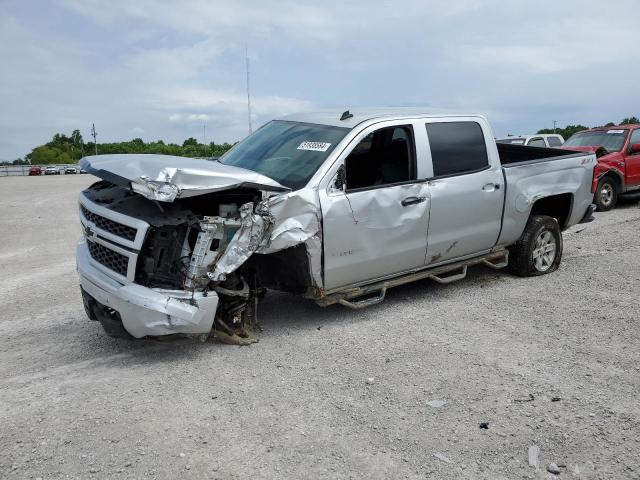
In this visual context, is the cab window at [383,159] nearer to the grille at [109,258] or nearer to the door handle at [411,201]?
the door handle at [411,201]

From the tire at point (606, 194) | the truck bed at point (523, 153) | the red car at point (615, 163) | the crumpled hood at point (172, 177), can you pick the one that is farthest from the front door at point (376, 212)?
the tire at point (606, 194)

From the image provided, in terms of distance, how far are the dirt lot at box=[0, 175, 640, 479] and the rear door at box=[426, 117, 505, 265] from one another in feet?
2.02

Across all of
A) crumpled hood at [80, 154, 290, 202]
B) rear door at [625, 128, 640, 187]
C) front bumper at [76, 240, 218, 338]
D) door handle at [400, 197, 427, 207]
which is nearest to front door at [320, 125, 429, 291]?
door handle at [400, 197, 427, 207]

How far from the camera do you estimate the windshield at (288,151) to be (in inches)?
201

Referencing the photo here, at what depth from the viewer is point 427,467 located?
10.5 feet

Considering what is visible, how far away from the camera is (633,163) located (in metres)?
12.5

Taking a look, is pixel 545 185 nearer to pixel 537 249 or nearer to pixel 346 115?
pixel 537 249

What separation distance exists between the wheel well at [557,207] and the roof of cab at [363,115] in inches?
62.2

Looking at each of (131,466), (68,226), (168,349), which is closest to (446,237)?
(168,349)

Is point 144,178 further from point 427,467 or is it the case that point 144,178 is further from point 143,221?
point 427,467

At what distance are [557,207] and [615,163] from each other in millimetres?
6024

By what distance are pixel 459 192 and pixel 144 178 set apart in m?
3.17

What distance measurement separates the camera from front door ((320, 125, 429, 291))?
5.03m

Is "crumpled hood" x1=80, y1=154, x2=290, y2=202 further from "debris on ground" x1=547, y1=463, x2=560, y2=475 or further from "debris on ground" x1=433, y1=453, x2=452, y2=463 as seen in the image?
"debris on ground" x1=547, y1=463, x2=560, y2=475
